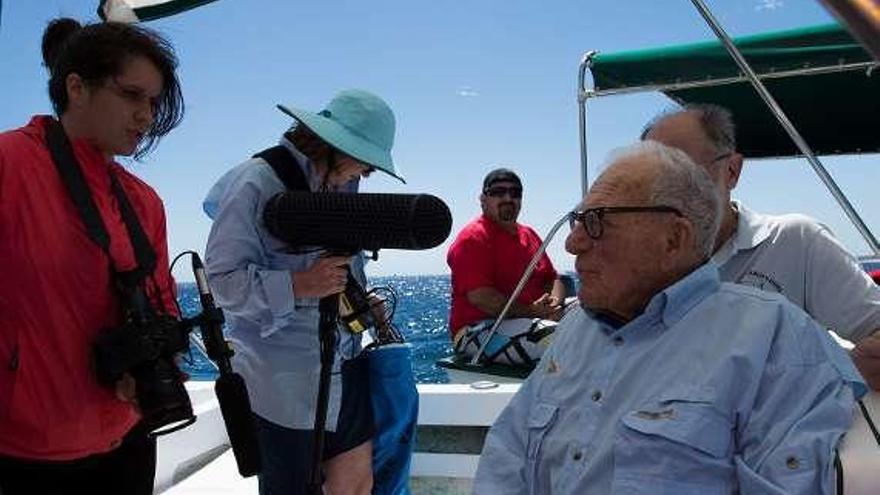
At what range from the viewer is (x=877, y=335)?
149cm

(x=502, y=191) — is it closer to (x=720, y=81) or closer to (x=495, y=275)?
(x=495, y=275)

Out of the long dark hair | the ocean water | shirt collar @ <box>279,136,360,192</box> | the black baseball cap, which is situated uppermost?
the long dark hair

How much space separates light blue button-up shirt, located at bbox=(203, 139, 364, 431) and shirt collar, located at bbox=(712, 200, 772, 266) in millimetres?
946

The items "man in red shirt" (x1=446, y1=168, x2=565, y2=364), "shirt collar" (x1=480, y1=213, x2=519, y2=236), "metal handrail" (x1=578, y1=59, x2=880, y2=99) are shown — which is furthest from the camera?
"shirt collar" (x1=480, y1=213, x2=519, y2=236)

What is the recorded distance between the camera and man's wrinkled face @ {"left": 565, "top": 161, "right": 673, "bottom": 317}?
130 cm

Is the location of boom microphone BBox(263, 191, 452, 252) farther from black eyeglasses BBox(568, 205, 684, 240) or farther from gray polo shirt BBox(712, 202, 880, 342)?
gray polo shirt BBox(712, 202, 880, 342)

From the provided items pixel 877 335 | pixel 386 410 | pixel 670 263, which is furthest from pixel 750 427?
pixel 386 410

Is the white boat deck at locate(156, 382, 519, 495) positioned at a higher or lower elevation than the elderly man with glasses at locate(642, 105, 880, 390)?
lower

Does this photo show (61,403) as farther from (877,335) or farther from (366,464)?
(877,335)

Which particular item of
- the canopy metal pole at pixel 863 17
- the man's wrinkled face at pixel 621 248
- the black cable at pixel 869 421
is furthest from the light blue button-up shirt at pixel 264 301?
the canopy metal pole at pixel 863 17

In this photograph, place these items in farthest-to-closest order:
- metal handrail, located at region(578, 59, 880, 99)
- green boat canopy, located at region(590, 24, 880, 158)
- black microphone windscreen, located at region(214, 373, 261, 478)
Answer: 1. green boat canopy, located at region(590, 24, 880, 158)
2. metal handrail, located at region(578, 59, 880, 99)
3. black microphone windscreen, located at region(214, 373, 261, 478)

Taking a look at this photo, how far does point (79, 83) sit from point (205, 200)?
0.43m

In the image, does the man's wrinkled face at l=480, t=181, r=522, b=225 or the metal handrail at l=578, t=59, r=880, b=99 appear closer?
the metal handrail at l=578, t=59, r=880, b=99

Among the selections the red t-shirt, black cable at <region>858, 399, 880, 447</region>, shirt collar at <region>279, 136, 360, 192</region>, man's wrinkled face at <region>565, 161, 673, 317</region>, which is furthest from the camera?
the red t-shirt
